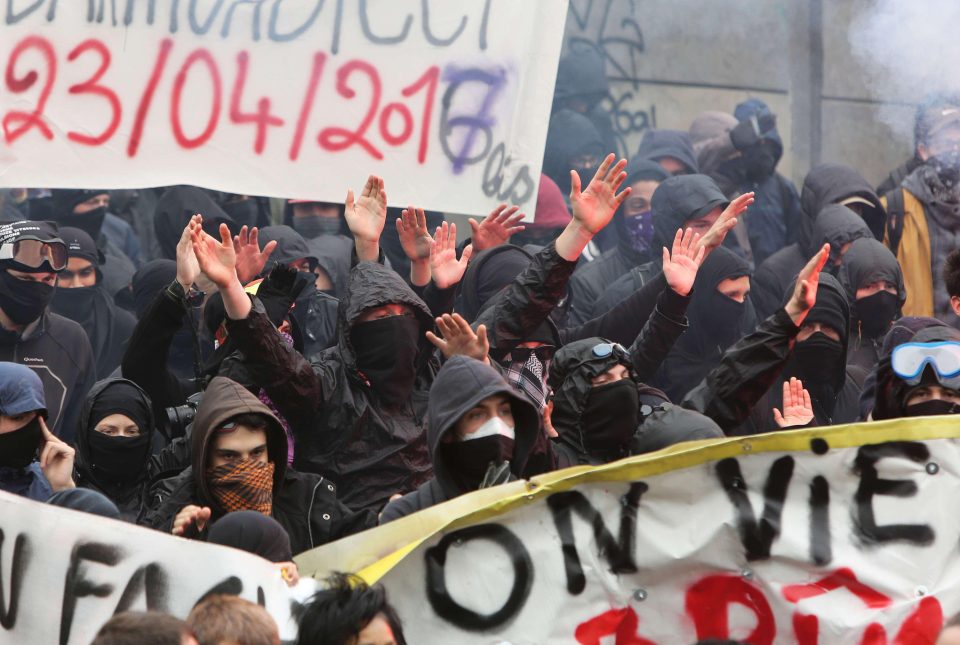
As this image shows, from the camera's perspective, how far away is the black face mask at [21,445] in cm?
442

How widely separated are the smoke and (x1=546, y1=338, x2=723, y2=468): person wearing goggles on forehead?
420 cm

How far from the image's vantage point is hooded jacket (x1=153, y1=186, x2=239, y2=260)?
7.38 metres

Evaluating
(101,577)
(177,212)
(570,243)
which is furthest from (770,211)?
(101,577)

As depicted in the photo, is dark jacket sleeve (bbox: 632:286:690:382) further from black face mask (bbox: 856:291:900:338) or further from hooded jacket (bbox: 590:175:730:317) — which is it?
black face mask (bbox: 856:291:900:338)

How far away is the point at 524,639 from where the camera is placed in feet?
11.6

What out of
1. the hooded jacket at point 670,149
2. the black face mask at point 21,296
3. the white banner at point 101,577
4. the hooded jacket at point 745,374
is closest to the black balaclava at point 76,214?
the black face mask at point 21,296

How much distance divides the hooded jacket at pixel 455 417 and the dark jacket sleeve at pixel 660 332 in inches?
51.5

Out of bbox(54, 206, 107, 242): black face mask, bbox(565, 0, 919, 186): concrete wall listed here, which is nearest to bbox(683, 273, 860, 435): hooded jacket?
bbox(54, 206, 107, 242): black face mask

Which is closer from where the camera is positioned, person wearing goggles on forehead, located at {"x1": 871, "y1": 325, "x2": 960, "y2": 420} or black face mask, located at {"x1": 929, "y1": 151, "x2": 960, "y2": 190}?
person wearing goggles on forehead, located at {"x1": 871, "y1": 325, "x2": 960, "y2": 420}

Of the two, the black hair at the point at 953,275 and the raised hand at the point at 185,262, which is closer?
the black hair at the point at 953,275

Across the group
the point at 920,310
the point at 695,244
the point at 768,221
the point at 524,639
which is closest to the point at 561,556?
the point at 524,639

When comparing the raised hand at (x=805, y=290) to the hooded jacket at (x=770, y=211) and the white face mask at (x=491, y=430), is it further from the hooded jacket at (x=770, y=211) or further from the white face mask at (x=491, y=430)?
the hooded jacket at (x=770, y=211)

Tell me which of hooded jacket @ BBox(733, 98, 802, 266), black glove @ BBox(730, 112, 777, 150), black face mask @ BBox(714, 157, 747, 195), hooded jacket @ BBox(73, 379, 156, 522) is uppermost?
black glove @ BBox(730, 112, 777, 150)

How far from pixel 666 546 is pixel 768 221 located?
5.11m
